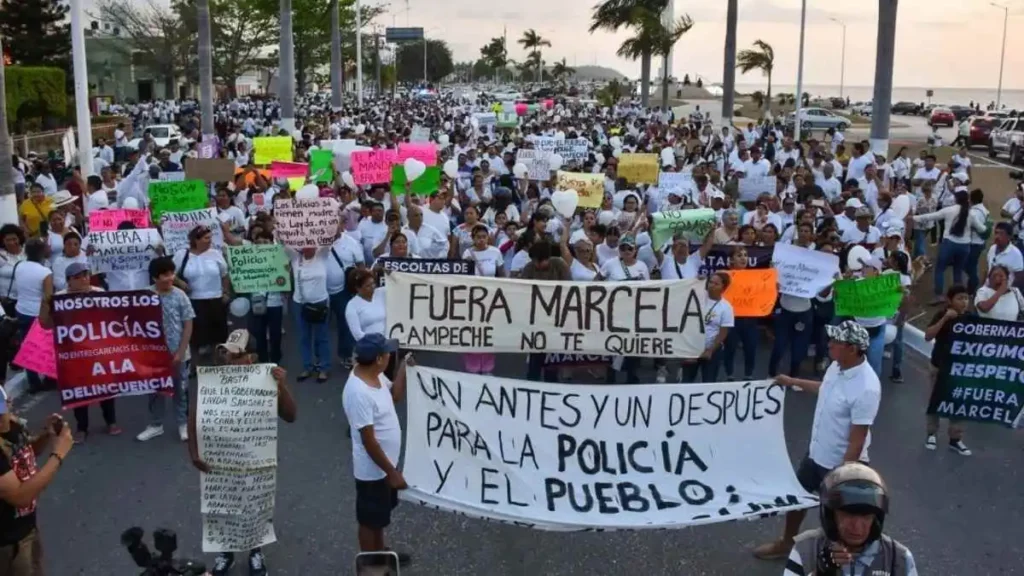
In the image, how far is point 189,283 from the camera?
906cm

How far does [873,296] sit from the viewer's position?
8898 millimetres

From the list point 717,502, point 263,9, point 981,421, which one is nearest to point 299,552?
point 717,502

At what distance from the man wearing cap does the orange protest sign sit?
3.74m

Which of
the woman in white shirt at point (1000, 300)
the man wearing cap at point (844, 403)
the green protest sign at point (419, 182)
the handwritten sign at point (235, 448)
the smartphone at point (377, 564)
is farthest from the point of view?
the green protest sign at point (419, 182)

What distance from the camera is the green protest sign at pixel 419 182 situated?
1405 centimetres

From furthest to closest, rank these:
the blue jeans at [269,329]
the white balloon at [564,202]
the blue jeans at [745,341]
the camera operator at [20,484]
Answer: the white balloon at [564,202] → the blue jeans at [269,329] → the blue jeans at [745,341] → the camera operator at [20,484]

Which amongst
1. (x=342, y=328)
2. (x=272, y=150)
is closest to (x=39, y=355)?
(x=342, y=328)

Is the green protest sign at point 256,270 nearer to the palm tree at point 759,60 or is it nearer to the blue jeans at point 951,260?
the blue jeans at point 951,260

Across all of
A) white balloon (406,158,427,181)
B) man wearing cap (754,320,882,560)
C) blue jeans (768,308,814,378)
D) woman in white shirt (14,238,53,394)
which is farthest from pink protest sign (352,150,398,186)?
man wearing cap (754,320,882,560)

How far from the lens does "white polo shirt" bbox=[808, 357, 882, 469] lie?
17.4ft

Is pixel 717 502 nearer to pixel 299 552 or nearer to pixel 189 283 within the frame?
pixel 299 552

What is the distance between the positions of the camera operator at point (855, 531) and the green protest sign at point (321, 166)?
1476 centimetres

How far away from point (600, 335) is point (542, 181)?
30.5 ft

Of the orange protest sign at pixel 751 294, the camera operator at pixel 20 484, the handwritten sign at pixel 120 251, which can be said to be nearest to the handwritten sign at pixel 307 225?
the handwritten sign at pixel 120 251
